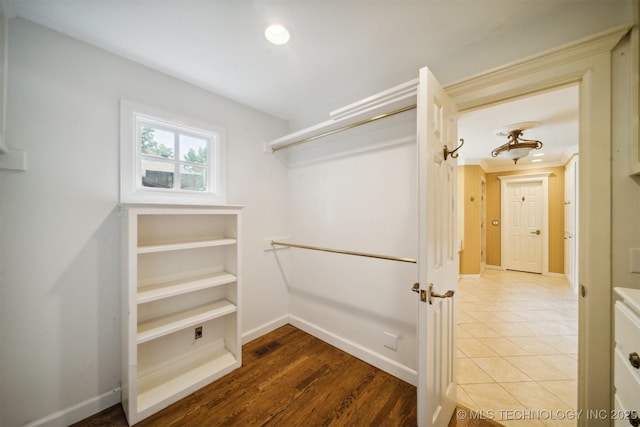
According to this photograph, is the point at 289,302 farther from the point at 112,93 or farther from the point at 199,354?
the point at 112,93

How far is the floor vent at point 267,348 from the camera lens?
7.07ft

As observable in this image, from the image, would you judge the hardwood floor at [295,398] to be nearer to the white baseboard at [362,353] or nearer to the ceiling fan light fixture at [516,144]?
the white baseboard at [362,353]

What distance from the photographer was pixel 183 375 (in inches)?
69.4

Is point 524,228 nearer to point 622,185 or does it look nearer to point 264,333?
point 622,185

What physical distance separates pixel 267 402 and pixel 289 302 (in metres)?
1.18

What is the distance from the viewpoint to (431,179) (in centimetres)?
117

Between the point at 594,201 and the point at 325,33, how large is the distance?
1746 mm

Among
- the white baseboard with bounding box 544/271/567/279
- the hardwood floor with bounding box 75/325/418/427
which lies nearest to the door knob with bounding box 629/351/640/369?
the hardwood floor with bounding box 75/325/418/427

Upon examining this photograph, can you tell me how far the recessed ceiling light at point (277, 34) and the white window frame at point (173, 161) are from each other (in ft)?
3.20

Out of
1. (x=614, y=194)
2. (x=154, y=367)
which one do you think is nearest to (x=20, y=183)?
(x=154, y=367)

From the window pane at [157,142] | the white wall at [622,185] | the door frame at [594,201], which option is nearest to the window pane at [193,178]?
the window pane at [157,142]

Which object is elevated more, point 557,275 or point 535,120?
point 535,120

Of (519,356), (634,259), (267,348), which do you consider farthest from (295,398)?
(519,356)

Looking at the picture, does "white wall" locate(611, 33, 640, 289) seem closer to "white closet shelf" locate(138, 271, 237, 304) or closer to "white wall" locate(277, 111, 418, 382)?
"white wall" locate(277, 111, 418, 382)
